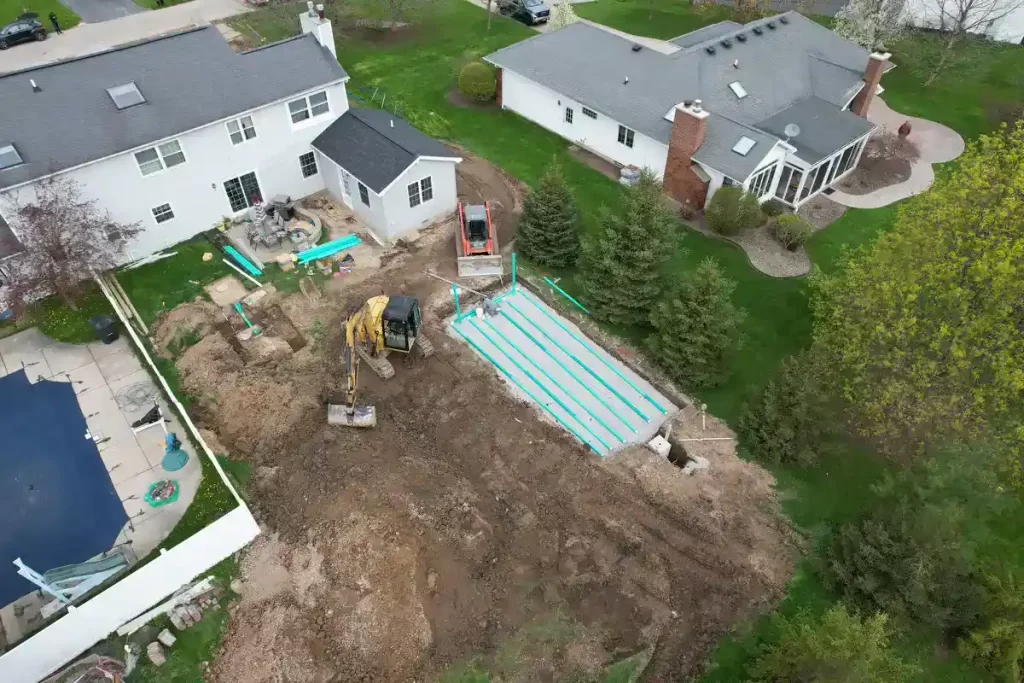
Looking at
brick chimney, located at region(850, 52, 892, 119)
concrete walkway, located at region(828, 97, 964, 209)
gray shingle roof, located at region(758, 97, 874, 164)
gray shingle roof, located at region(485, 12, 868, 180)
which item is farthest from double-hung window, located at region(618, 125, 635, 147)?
brick chimney, located at region(850, 52, 892, 119)

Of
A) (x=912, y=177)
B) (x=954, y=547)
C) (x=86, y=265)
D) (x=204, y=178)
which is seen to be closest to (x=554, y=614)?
(x=954, y=547)

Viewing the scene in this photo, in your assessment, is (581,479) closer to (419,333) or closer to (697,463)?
(697,463)

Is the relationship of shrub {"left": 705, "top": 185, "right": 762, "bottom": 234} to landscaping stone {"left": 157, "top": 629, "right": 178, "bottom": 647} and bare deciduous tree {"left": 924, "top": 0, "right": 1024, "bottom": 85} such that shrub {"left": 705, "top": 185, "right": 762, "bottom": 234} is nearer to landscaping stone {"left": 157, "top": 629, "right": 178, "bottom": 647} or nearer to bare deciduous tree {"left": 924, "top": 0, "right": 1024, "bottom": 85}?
bare deciduous tree {"left": 924, "top": 0, "right": 1024, "bottom": 85}

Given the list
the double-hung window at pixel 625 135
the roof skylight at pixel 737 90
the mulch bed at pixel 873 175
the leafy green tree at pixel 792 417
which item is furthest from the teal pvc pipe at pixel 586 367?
the mulch bed at pixel 873 175

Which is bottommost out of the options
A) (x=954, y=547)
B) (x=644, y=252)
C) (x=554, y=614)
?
(x=554, y=614)

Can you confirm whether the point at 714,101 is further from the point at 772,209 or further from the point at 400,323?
the point at 400,323

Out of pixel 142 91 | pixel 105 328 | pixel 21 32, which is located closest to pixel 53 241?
pixel 105 328

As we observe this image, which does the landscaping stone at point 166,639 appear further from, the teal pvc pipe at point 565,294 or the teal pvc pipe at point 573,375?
the teal pvc pipe at point 565,294
